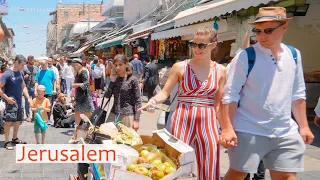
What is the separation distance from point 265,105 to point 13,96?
5371mm

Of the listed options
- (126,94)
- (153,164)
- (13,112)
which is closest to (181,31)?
(13,112)

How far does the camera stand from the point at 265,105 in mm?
3283

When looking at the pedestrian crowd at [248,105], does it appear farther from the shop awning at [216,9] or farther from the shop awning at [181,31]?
the shop awning at [181,31]

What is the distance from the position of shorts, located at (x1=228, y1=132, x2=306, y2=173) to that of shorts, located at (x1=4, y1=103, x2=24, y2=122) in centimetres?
496

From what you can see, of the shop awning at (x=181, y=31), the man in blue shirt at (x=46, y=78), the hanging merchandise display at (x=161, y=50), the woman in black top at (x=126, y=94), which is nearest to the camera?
Answer: the woman in black top at (x=126, y=94)

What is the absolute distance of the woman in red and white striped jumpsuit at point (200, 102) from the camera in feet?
12.0

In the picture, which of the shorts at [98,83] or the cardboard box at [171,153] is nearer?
the cardboard box at [171,153]

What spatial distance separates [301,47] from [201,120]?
7831mm

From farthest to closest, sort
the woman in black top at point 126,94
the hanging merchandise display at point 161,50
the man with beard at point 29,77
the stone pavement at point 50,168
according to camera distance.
→ the hanging merchandise display at point 161,50 < the man with beard at point 29,77 < the woman in black top at point 126,94 < the stone pavement at point 50,168

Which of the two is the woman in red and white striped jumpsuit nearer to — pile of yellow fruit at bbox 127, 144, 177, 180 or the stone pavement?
pile of yellow fruit at bbox 127, 144, 177, 180

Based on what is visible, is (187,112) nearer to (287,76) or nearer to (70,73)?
(287,76)

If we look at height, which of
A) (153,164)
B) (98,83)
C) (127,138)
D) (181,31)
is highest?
(181,31)

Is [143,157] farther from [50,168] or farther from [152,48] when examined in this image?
[152,48]

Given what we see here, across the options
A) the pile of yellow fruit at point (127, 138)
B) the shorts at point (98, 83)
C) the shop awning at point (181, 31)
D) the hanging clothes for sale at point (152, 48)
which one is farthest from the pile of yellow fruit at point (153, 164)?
the shorts at point (98, 83)
